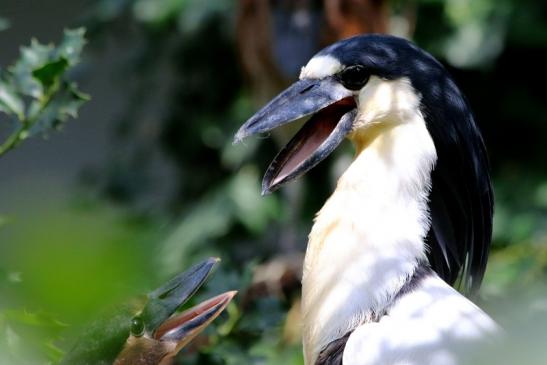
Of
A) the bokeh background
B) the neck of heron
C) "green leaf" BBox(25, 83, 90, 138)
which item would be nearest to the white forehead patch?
the neck of heron

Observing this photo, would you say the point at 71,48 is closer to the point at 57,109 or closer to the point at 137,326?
the point at 57,109

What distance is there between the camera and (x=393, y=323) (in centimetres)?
127

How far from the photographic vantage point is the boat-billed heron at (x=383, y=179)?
1.35 metres

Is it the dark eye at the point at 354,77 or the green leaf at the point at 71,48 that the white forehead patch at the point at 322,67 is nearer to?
the dark eye at the point at 354,77

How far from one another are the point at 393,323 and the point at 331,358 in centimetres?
10

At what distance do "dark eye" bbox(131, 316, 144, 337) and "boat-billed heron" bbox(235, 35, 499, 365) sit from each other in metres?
0.27

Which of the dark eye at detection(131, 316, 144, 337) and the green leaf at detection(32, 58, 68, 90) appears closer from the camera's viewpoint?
the dark eye at detection(131, 316, 144, 337)

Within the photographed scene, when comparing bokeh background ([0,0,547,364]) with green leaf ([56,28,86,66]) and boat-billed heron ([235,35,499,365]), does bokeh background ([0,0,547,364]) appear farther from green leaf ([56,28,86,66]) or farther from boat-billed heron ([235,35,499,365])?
green leaf ([56,28,86,66])

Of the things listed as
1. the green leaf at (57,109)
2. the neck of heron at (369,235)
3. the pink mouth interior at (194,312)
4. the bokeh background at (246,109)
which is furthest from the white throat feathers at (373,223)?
the bokeh background at (246,109)

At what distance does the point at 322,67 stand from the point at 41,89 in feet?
1.25

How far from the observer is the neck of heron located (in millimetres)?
1328

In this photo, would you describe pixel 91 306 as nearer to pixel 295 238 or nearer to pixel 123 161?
pixel 295 238

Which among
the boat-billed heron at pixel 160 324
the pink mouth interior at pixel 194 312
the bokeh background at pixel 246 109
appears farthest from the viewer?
the bokeh background at pixel 246 109

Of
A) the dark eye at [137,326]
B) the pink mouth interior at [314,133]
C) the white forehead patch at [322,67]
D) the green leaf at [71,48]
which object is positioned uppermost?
the green leaf at [71,48]
